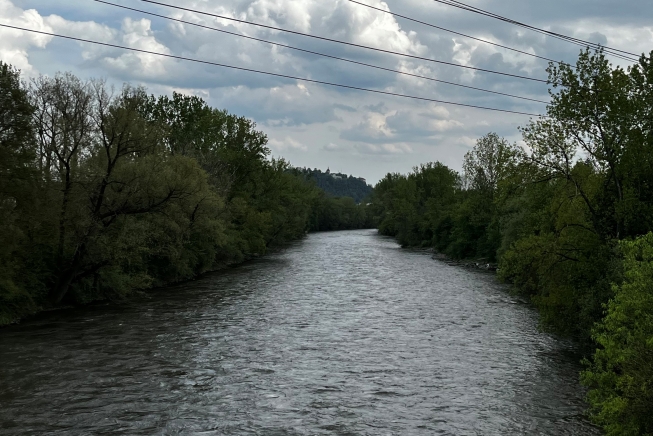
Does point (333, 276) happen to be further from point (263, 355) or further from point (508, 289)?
point (263, 355)

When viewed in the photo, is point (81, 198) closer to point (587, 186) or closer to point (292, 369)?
point (292, 369)

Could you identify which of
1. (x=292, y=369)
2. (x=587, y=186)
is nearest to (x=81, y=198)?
(x=292, y=369)

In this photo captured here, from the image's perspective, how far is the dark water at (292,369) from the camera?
17922 mm

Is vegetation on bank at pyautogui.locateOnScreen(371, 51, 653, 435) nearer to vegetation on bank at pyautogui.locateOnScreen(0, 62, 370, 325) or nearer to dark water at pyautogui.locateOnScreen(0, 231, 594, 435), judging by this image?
dark water at pyautogui.locateOnScreen(0, 231, 594, 435)

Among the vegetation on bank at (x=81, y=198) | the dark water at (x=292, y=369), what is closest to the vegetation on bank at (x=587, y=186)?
the dark water at (x=292, y=369)

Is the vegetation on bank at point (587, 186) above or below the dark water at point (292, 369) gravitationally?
above

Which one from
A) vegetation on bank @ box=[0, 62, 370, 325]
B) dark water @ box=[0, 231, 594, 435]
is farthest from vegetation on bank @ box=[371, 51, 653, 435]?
vegetation on bank @ box=[0, 62, 370, 325]

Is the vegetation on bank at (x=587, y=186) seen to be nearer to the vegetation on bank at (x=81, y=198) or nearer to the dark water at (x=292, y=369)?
the dark water at (x=292, y=369)

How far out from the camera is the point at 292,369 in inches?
924

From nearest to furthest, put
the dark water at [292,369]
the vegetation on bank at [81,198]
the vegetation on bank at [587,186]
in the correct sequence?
1. the dark water at [292,369]
2. the vegetation on bank at [587,186]
3. the vegetation on bank at [81,198]

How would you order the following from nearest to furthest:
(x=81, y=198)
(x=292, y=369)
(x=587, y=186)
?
1. (x=292, y=369)
2. (x=587, y=186)
3. (x=81, y=198)

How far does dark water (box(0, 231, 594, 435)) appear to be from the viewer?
706 inches

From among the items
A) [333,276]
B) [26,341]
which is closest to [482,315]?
[333,276]

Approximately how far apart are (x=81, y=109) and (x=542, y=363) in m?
30.1
